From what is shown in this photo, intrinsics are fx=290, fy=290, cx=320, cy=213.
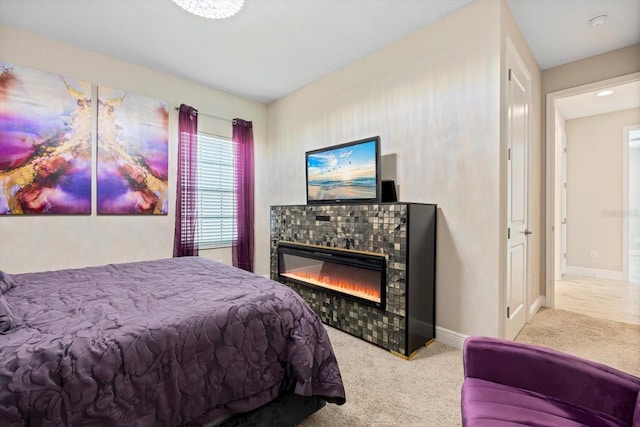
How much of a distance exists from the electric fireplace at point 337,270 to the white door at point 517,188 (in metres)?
1.05

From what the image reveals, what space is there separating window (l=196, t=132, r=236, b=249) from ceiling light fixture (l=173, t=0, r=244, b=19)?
193cm

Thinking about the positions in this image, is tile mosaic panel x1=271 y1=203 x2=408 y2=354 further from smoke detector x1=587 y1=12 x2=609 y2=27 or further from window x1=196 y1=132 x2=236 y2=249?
smoke detector x1=587 y1=12 x2=609 y2=27

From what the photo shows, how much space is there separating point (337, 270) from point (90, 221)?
8.57ft

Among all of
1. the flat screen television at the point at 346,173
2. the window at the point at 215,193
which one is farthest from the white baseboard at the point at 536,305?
the window at the point at 215,193

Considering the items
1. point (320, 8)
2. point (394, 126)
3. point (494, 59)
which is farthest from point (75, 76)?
point (494, 59)

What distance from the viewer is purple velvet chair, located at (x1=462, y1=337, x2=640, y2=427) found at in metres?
1.02

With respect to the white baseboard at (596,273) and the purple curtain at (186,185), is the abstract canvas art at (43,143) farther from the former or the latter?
the white baseboard at (596,273)

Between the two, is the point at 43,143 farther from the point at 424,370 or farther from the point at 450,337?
the point at 450,337

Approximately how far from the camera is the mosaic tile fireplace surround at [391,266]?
230cm

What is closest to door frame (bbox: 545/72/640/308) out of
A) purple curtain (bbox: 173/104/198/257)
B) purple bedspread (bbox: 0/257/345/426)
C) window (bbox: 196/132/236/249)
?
purple bedspread (bbox: 0/257/345/426)

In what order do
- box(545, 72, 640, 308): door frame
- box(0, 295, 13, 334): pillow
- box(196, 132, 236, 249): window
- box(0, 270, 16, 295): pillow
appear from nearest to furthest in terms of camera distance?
1. box(0, 295, 13, 334): pillow
2. box(0, 270, 16, 295): pillow
3. box(545, 72, 640, 308): door frame
4. box(196, 132, 236, 249): window

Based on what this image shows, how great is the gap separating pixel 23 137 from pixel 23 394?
2.84 metres

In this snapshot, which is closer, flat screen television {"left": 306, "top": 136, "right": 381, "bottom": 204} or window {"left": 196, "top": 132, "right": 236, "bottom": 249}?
flat screen television {"left": 306, "top": 136, "right": 381, "bottom": 204}

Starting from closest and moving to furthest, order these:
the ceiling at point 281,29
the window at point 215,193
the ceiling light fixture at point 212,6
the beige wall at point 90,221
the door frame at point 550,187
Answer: the ceiling light fixture at point 212,6 → the ceiling at point 281,29 → the beige wall at point 90,221 → the door frame at point 550,187 → the window at point 215,193
